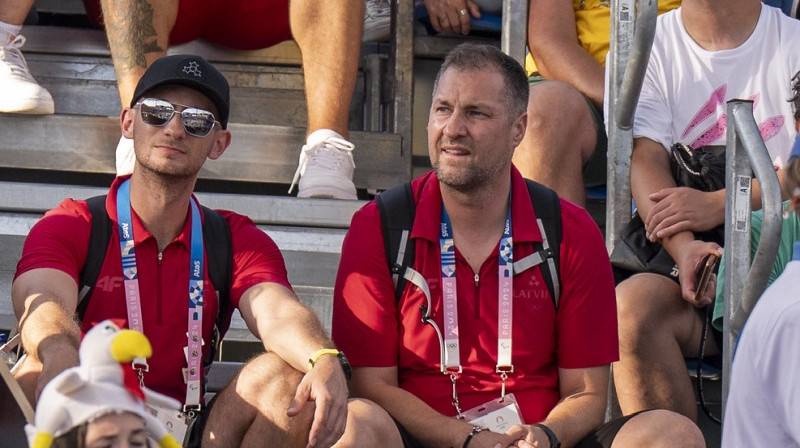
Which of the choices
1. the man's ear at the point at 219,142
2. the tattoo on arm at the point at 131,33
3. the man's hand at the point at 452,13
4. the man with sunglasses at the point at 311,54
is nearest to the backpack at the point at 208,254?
the man's ear at the point at 219,142

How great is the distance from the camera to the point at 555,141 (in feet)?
14.7

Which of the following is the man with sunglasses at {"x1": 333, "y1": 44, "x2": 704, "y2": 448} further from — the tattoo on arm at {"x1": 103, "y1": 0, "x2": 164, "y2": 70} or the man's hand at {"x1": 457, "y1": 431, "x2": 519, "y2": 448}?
the tattoo on arm at {"x1": 103, "y1": 0, "x2": 164, "y2": 70}

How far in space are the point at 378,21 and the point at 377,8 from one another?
0.06m

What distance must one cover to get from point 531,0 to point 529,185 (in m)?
1.34

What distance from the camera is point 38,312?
11.0 ft

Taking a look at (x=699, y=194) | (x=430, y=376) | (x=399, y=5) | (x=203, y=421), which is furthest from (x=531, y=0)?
(x=203, y=421)

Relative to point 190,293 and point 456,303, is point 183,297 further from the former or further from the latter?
point 456,303

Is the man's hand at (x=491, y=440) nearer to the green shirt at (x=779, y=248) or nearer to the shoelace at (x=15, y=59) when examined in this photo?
the green shirt at (x=779, y=248)

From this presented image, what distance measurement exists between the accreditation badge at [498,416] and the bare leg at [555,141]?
1048 millimetres

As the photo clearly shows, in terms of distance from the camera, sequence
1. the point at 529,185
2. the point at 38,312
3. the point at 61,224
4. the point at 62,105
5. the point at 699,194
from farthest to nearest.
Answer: the point at 62,105 < the point at 699,194 < the point at 529,185 < the point at 61,224 < the point at 38,312

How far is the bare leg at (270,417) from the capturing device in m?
3.39

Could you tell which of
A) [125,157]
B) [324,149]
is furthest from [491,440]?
[125,157]

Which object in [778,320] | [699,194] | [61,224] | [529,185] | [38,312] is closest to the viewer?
[778,320]

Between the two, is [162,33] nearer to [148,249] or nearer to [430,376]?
[148,249]
